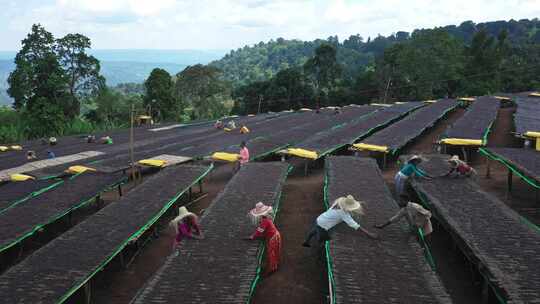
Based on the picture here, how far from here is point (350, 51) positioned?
4604 inches

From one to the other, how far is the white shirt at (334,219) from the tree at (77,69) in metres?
36.5

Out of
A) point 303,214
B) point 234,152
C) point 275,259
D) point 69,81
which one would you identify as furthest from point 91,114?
point 275,259

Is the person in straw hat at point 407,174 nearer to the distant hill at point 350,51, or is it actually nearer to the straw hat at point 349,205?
the straw hat at point 349,205

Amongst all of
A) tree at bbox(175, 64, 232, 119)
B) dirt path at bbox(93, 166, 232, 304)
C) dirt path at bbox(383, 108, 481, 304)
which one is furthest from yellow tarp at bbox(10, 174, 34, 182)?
tree at bbox(175, 64, 232, 119)

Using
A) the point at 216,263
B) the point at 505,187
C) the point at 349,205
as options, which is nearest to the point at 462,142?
the point at 505,187

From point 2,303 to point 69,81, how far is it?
36226 millimetres

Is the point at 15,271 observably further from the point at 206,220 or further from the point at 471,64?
the point at 471,64

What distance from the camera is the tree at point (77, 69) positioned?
129 ft

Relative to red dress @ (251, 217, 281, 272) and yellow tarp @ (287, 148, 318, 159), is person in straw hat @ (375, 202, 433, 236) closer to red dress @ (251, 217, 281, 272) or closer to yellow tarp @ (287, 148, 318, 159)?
red dress @ (251, 217, 281, 272)

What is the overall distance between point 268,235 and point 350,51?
113854 mm

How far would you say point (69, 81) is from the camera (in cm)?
3941

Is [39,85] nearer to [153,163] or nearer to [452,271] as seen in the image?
[153,163]

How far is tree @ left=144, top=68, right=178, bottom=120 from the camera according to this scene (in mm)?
42750

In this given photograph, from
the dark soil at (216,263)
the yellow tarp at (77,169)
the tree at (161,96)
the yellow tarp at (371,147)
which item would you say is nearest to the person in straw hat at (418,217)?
the dark soil at (216,263)
